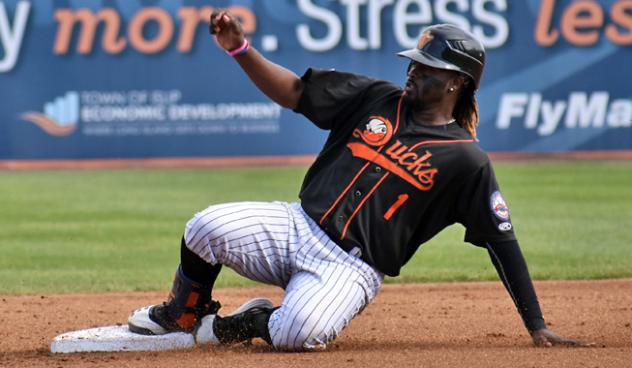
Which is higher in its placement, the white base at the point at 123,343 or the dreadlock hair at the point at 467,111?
the dreadlock hair at the point at 467,111

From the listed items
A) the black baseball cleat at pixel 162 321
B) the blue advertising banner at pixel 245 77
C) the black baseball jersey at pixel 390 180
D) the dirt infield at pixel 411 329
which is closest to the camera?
the dirt infield at pixel 411 329

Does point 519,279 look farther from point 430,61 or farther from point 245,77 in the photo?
point 245,77

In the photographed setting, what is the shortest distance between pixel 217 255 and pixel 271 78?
76 cm

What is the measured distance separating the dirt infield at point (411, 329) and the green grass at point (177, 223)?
2.11ft

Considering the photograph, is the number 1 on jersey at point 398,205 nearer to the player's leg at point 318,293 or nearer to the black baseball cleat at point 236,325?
the player's leg at point 318,293

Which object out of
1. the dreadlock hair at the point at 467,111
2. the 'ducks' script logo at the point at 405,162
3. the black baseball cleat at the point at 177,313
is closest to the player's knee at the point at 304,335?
the black baseball cleat at the point at 177,313

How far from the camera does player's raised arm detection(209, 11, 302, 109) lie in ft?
15.1

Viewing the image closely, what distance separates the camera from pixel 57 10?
17.3 metres

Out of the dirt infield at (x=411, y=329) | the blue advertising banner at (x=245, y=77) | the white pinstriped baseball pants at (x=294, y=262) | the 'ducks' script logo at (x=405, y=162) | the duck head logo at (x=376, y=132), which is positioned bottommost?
the blue advertising banner at (x=245, y=77)

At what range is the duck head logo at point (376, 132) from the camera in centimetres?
481

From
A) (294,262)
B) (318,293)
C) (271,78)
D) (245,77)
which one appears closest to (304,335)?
(318,293)

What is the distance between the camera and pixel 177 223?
1063 centimetres

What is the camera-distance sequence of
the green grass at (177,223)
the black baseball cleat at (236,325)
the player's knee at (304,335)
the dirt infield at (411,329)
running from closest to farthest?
the dirt infield at (411,329) < the player's knee at (304,335) < the black baseball cleat at (236,325) < the green grass at (177,223)

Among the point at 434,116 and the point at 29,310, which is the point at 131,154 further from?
the point at 434,116
